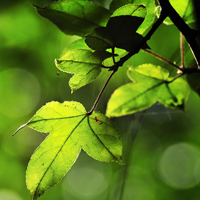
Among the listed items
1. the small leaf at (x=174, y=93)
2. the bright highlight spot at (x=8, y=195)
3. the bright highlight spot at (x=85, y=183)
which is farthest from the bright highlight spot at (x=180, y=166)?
the small leaf at (x=174, y=93)

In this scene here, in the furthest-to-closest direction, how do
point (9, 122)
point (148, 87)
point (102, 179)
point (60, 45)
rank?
point (102, 179)
point (9, 122)
point (60, 45)
point (148, 87)

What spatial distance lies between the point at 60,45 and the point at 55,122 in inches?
39.7

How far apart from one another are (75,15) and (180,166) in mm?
3494

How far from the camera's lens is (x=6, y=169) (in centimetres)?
196

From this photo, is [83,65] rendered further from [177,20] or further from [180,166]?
[180,166]

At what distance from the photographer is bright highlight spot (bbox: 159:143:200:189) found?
2.74m

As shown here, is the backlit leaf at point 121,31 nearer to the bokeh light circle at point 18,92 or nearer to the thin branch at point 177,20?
the thin branch at point 177,20

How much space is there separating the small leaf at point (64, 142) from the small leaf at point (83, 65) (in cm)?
6

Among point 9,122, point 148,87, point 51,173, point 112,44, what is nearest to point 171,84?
point 148,87

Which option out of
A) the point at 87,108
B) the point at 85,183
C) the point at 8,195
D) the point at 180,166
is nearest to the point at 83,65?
the point at 87,108

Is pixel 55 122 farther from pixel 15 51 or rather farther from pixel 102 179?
pixel 102 179

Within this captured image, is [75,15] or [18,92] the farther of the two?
[18,92]

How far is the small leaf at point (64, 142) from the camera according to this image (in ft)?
1.23

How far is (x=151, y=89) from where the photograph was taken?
1.56ft
